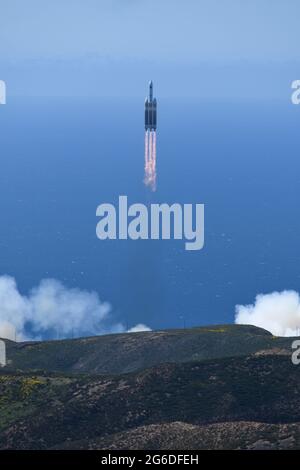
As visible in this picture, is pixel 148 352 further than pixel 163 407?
Yes

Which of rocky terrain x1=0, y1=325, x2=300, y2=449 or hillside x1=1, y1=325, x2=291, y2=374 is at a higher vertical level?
hillside x1=1, y1=325, x2=291, y2=374

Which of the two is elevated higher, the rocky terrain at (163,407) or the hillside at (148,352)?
the hillside at (148,352)

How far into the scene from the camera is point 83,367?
192625 millimetres

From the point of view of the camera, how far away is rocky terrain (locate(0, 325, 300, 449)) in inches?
4656

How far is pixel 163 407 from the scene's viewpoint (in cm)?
13400

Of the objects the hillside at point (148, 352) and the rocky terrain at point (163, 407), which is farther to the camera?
the hillside at point (148, 352)

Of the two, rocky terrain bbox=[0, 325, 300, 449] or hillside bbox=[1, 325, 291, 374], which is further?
hillside bbox=[1, 325, 291, 374]

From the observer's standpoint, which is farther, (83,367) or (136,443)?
(83,367)

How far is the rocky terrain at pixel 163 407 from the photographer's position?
388 ft

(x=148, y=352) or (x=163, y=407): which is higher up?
(x=148, y=352)

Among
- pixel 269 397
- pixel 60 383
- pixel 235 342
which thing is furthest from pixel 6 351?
pixel 269 397

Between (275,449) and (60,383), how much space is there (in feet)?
135
